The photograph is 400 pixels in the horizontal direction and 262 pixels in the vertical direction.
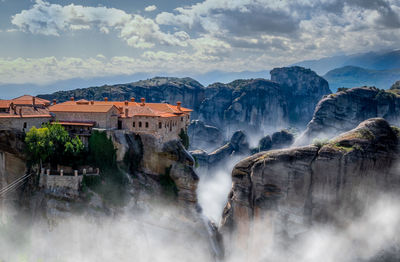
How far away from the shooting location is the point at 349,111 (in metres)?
75.2

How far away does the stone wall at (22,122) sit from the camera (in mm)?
34859

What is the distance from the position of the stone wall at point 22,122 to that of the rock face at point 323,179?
23730 mm

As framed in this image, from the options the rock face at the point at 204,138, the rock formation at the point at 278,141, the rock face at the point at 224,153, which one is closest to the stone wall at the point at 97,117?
the rock face at the point at 224,153

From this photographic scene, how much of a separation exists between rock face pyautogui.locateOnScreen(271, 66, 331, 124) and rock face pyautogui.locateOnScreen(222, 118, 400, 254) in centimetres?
13327

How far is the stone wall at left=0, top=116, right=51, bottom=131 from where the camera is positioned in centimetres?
3486

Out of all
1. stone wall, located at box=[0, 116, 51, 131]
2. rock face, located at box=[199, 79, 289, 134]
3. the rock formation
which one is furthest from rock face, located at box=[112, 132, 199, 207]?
rock face, located at box=[199, 79, 289, 134]

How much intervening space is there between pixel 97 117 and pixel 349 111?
189 feet

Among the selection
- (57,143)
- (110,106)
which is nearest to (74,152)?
(57,143)

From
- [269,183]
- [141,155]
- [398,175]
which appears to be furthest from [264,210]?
[141,155]

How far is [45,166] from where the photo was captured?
116ft

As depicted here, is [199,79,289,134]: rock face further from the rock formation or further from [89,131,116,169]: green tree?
[89,131,116,169]: green tree

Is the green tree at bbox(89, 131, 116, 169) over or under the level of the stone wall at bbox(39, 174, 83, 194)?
over

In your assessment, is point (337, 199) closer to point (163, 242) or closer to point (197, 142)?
point (163, 242)

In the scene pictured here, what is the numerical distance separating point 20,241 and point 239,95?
4652 inches
